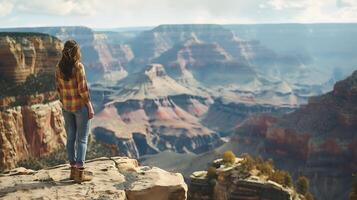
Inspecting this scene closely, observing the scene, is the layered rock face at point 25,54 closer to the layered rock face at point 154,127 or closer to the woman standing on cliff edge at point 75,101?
the woman standing on cliff edge at point 75,101

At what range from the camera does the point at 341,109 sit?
3086 inches

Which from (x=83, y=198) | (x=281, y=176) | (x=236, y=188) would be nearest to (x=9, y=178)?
(x=83, y=198)

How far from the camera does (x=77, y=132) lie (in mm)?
13281

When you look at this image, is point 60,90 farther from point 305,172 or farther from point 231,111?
point 231,111

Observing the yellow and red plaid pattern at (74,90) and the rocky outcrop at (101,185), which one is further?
the yellow and red plaid pattern at (74,90)

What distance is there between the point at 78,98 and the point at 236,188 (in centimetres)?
2545

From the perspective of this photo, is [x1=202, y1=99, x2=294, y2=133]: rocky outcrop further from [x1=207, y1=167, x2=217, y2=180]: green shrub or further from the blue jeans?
the blue jeans

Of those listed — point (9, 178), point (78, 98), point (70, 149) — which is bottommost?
point (9, 178)

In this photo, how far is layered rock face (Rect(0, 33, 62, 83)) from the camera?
6153cm

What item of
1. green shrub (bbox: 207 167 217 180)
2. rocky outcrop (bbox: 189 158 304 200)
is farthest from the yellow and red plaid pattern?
green shrub (bbox: 207 167 217 180)

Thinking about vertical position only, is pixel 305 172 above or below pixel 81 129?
below

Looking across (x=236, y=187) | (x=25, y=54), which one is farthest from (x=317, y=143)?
→ (x=25, y=54)

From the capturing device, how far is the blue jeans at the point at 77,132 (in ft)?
42.7

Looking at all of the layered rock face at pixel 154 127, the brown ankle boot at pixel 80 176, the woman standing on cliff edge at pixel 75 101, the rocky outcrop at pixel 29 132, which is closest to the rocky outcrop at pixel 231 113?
the layered rock face at pixel 154 127
